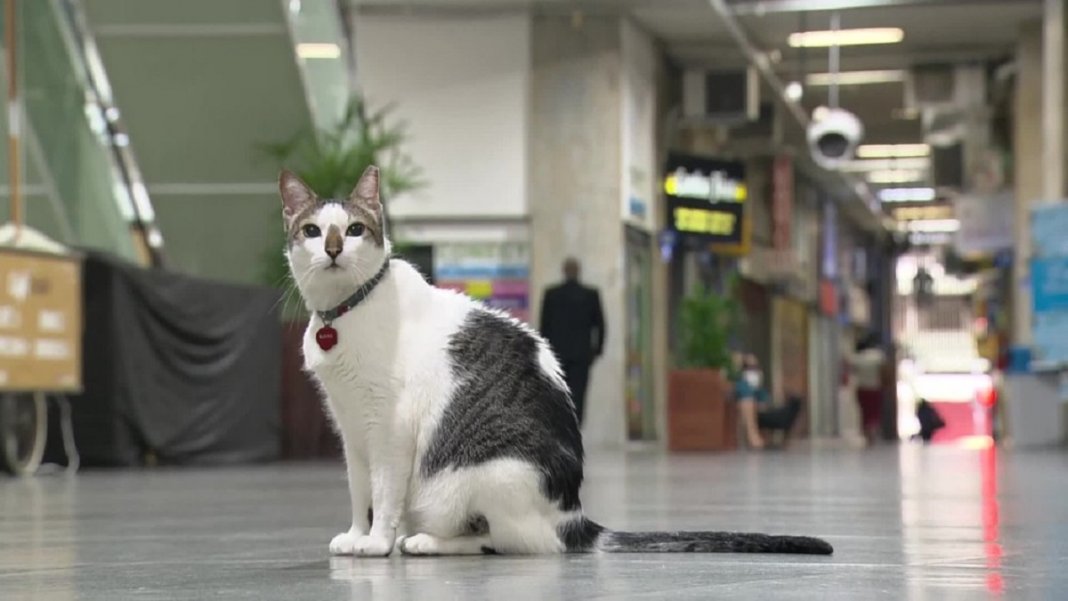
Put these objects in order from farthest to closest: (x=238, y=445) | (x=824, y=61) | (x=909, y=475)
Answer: (x=824, y=61)
(x=238, y=445)
(x=909, y=475)

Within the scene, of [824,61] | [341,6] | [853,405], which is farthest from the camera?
[853,405]

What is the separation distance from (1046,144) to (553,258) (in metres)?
6.26

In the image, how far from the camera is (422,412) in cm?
432

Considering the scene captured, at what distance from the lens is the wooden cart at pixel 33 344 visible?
1239cm

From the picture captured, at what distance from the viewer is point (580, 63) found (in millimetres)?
23031

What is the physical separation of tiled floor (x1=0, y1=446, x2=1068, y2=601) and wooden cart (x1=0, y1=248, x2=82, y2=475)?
197 cm

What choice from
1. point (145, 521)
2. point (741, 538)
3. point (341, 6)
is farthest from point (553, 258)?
point (741, 538)

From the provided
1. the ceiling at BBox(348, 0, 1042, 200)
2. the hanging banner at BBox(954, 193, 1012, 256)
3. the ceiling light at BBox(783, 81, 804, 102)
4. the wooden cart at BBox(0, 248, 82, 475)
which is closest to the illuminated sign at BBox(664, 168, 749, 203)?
the ceiling at BBox(348, 0, 1042, 200)

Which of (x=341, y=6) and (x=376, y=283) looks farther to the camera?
(x=341, y=6)

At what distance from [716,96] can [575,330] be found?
1044 centimetres

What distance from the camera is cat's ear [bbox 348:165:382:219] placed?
14.2 ft

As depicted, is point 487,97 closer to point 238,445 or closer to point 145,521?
point 238,445

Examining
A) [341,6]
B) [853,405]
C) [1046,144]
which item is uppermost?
[341,6]

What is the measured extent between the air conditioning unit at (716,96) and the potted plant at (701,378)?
407 centimetres
